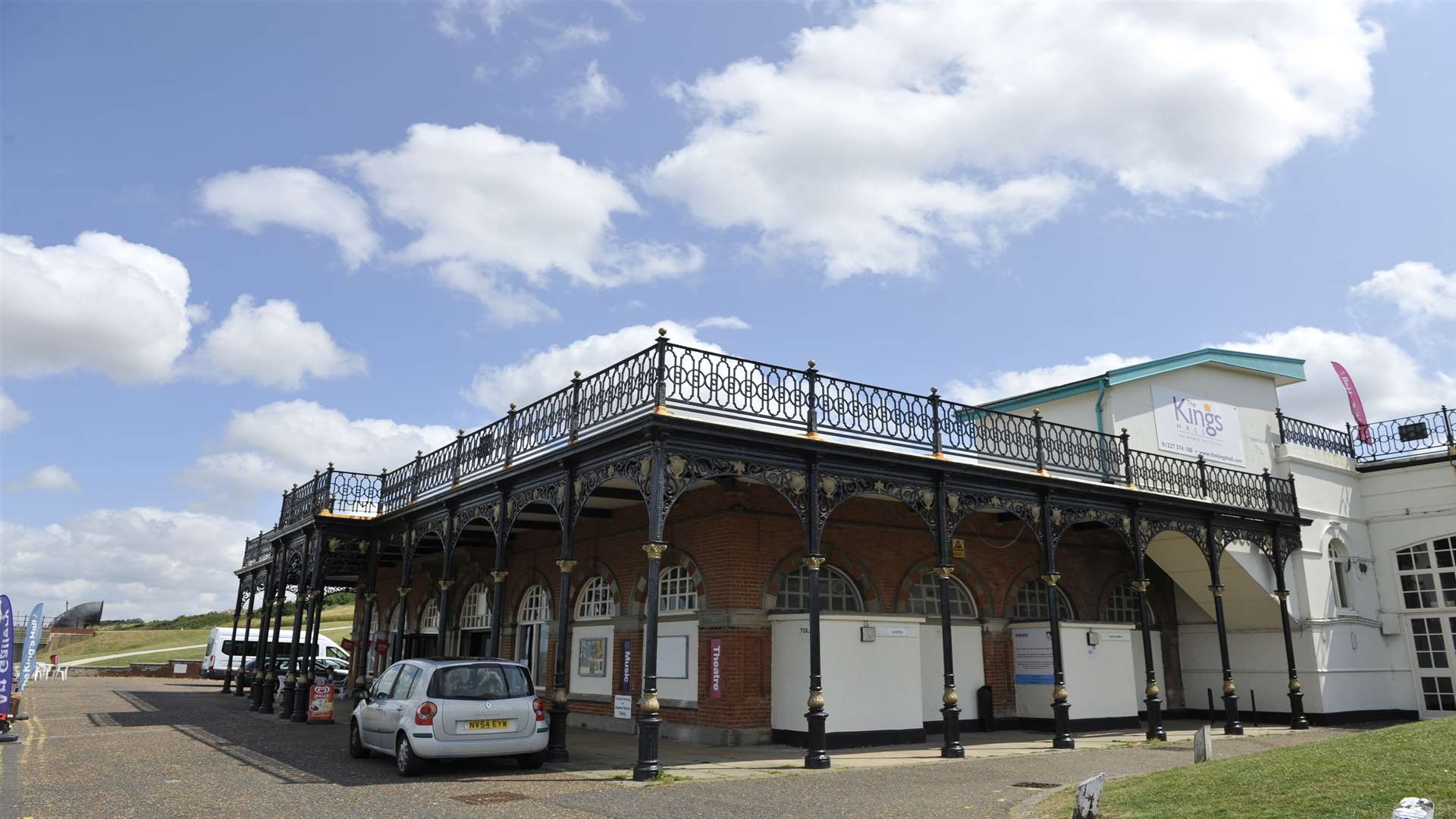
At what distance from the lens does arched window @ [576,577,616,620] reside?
1725 centimetres

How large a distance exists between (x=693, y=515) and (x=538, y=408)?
Answer: 319 centimetres

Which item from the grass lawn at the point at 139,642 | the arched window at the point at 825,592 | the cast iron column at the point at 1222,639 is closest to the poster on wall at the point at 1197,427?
the cast iron column at the point at 1222,639

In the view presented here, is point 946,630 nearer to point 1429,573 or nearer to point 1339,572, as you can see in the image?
point 1339,572

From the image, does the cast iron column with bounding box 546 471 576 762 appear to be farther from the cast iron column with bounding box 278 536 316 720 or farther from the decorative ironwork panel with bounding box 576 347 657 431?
the cast iron column with bounding box 278 536 316 720

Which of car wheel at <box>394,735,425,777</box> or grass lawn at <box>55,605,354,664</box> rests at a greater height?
grass lawn at <box>55,605,354,664</box>

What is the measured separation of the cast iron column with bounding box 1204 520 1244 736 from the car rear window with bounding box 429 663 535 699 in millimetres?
12462

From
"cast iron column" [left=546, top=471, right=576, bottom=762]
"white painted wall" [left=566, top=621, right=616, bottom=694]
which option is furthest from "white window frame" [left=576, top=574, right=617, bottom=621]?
"cast iron column" [left=546, top=471, right=576, bottom=762]

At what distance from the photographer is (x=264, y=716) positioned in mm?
18969

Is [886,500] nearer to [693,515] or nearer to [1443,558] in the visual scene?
[693,515]

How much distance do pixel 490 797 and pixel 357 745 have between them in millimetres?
4040

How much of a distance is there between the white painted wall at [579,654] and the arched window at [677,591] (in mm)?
1356

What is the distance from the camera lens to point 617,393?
40.1 ft

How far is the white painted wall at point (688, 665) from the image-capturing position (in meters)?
14.6

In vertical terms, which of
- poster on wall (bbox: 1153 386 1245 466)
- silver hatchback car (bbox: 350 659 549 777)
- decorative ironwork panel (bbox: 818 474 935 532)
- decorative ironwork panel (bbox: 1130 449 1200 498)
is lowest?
silver hatchback car (bbox: 350 659 549 777)
